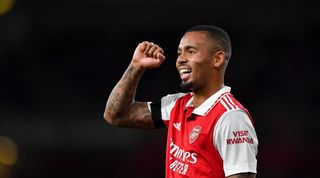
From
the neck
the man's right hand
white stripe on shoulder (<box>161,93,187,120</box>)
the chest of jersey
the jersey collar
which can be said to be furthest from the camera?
white stripe on shoulder (<box>161,93,187,120</box>)

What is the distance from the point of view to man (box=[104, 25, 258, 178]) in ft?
10.4

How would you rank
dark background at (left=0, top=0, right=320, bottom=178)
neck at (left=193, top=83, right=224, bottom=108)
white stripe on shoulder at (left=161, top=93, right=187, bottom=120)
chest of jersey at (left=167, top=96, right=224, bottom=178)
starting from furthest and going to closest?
dark background at (left=0, top=0, right=320, bottom=178)
white stripe on shoulder at (left=161, top=93, right=187, bottom=120)
neck at (left=193, top=83, right=224, bottom=108)
chest of jersey at (left=167, top=96, right=224, bottom=178)

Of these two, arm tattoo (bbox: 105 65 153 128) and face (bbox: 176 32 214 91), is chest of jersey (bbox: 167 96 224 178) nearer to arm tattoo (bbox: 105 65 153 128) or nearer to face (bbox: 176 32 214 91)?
face (bbox: 176 32 214 91)

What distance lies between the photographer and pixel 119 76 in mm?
10320

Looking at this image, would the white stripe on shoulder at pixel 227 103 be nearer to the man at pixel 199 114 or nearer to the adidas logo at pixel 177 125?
the man at pixel 199 114

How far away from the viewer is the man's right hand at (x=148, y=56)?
12.0 feet

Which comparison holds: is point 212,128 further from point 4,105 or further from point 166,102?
point 4,105

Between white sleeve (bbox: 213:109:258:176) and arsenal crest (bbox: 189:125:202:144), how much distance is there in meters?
0.13

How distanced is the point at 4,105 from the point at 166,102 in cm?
632

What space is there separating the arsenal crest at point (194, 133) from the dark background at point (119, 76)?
15.8 feet

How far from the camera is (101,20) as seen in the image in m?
11.4

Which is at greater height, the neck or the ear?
the ear

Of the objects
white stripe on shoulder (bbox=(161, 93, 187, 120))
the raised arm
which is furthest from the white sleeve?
the raised arm

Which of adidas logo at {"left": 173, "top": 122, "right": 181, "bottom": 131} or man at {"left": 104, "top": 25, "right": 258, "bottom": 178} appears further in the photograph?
adidas logo at {"left": 173, "top": 122, "right": 181, "bottom": 131}
